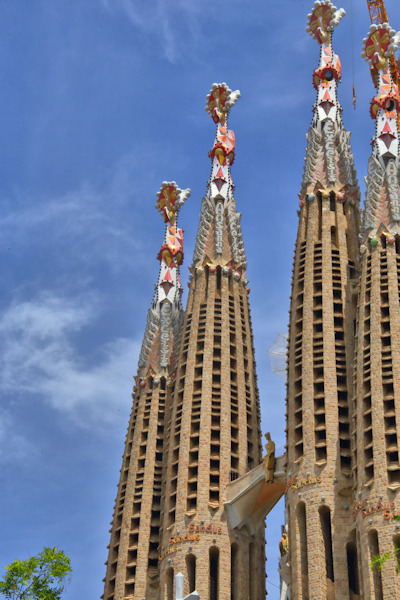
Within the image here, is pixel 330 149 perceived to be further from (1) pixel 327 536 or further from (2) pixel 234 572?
(2) pixel 234 572

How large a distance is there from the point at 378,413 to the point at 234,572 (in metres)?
11.6

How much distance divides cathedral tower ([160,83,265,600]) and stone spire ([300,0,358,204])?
20.8 ft

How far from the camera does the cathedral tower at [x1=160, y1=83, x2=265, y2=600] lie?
55.9m

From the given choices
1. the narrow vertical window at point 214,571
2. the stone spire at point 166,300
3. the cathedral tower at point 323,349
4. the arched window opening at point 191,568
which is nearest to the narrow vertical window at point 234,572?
the narrow vertical window at point 214,571

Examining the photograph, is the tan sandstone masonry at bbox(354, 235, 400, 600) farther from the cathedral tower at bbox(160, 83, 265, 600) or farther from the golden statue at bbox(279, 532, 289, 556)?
the golden statue at bbox(279, 532, 289, 556)

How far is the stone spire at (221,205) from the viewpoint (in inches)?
2692

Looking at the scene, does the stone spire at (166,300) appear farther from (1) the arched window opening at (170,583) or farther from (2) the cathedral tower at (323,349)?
(1) the arched window opening at (170,583)

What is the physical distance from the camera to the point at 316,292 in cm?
6034

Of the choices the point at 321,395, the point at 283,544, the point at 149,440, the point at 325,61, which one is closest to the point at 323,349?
the point at 321,395

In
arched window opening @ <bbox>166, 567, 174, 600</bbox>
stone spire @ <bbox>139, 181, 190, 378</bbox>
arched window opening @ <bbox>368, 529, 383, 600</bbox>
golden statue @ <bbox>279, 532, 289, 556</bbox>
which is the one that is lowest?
arched window opening @ <bbox>368, 529, 383, 600</bbox>

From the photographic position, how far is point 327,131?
2675 inches

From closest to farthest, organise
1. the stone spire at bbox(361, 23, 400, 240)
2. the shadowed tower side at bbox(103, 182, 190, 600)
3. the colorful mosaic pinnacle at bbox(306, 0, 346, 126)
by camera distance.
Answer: the stone spire at bbox(361, 23, 400, 240) < the shadowed tower side at bbox(103, 182, 190, 600) < the colorful mosaic pinnacle at bbox(306, 0, 346, 126)

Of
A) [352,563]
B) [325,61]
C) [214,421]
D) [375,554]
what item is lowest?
[375,554]

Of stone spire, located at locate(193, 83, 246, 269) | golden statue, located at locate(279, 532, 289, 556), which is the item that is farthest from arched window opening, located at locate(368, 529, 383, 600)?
stone spire, located at locate(193, 83, 246, 269)
